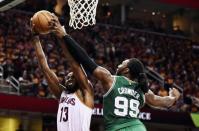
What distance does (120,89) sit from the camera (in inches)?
239

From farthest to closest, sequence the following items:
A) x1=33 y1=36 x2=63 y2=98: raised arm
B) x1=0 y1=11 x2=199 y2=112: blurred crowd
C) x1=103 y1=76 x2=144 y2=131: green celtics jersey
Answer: x1=0 y1=11 x2=199 y2=112: blurred crowd < x1=33 y1=36 x2=63 y2=98: raised arm < x1=103 y1=76 x2=144 y2=131: green celtics jersey

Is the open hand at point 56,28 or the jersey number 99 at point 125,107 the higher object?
the open hand at point 56,28

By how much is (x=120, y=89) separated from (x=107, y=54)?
15.5 m

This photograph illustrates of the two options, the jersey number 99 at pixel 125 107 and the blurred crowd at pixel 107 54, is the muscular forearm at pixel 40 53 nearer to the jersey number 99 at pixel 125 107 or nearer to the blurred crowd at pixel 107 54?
the jersey number 99 at pixel 125 107

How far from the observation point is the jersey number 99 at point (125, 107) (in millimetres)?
6023

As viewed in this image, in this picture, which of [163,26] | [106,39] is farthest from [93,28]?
[163,26]

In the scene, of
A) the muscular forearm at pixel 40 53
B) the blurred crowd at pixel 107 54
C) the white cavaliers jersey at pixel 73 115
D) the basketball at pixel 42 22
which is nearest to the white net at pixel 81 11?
the muscular forearm at pixel 40 53

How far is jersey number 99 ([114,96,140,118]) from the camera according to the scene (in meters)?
6.02

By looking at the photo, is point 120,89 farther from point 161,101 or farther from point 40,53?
point 40,53

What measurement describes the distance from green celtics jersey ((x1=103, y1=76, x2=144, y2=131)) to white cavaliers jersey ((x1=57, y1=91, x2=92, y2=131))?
0.34m

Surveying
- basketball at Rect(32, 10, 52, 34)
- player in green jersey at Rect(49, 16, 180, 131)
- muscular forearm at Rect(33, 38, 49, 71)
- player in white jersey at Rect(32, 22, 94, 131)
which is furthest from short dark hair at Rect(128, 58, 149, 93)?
muscular forearm at Rect(33, 38, 49, 71)

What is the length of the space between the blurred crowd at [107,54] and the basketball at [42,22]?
29.5 feet

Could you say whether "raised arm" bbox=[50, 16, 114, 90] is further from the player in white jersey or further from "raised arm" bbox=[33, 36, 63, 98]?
"raised arm" bbox=[33, 36, 63, 98]

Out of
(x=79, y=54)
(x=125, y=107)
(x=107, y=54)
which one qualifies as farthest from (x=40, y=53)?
(x=107, y=54)
